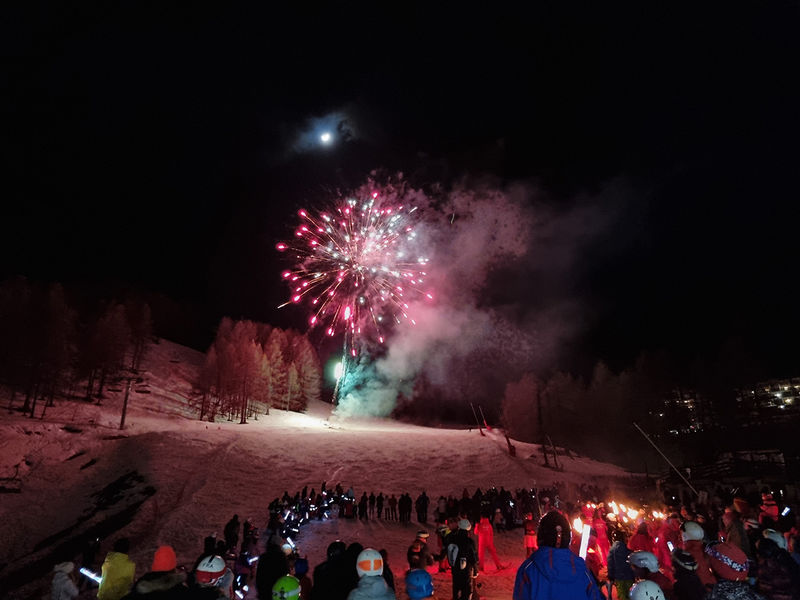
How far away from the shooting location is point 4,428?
32.9 m

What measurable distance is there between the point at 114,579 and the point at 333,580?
11.3ft

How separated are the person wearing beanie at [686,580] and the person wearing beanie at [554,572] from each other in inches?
108

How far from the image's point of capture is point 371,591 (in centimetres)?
464

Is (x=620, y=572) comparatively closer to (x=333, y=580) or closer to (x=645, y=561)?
(x=645, y=561)

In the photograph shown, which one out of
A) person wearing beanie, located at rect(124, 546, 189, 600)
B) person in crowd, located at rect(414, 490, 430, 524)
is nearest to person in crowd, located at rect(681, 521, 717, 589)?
person wearing beanie, located at rect(124, 546, 189, 600)

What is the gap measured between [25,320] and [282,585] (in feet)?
194

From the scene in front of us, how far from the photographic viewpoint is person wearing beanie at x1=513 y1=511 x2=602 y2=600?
156 inches

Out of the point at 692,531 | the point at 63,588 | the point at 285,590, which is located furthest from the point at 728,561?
the point at 63,588

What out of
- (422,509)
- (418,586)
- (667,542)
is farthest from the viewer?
(422,509)

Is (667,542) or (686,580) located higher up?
(686,580)

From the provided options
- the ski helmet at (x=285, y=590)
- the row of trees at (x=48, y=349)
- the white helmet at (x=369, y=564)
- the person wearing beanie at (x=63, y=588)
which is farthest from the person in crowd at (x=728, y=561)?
the row of trees at (x=48, y=349)

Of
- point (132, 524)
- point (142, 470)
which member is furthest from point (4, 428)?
point (132, 524)

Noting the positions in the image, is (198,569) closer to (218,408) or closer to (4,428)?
(4,428)

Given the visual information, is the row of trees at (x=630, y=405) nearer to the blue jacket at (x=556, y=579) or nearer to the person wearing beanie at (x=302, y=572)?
the person wearing beanie at (x=302, y=572)
